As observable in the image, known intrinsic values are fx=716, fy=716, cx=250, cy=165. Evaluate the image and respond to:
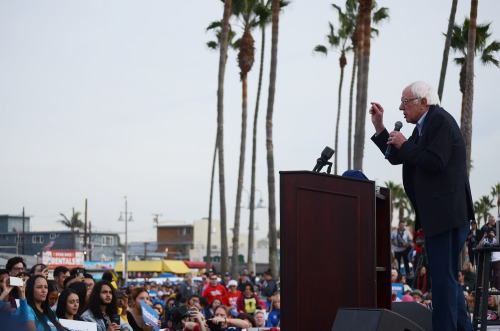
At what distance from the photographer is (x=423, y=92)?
178 inches

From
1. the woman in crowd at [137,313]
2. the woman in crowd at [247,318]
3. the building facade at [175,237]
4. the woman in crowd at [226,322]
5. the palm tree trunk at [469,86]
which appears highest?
the palm tree trunk at [469,86]

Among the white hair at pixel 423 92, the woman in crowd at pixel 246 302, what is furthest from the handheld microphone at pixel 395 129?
the woman in crowd at pixel 246 302

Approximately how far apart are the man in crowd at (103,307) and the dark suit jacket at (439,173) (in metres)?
4.55

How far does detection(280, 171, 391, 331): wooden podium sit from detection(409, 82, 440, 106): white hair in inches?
27.2

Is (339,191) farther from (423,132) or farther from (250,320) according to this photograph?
(250,320)

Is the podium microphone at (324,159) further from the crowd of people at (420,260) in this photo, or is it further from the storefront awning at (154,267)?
the storefront awning at (154,267)

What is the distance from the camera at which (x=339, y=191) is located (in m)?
4.25

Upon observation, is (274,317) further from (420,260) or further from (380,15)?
(380,15)

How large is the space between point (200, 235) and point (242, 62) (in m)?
98.4

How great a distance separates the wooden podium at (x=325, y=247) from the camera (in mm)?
4180

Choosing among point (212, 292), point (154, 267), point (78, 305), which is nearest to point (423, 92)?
point (78, 305)

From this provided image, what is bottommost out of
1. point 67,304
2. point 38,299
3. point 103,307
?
point 103,307

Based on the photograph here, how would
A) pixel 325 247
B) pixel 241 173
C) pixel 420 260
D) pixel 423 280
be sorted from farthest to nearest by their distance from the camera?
pixel 241 173 → pixel 420 260 → pixel 423 280 → pixel 325 247

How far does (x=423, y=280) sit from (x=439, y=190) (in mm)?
14653
